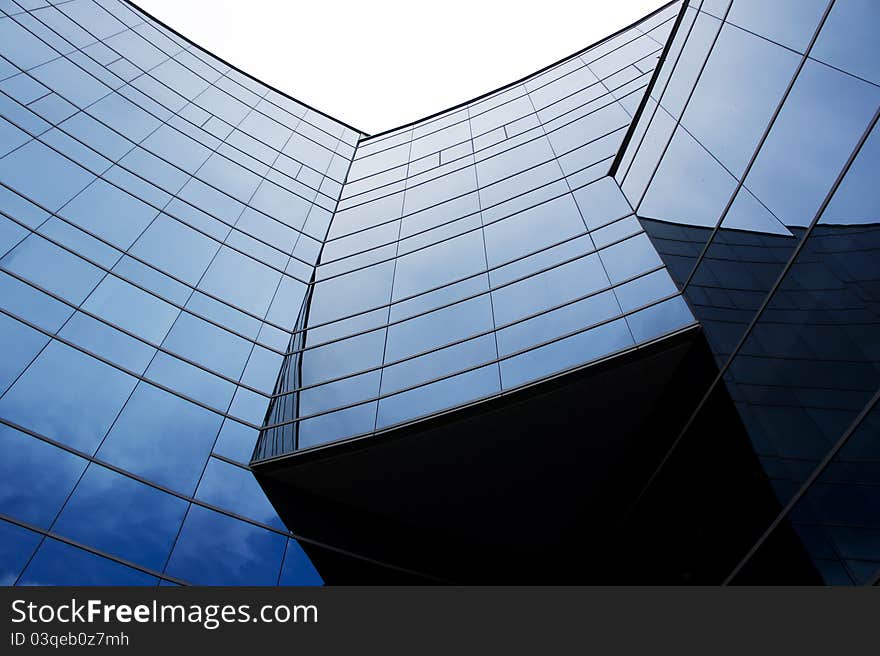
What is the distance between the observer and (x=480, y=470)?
16766mm

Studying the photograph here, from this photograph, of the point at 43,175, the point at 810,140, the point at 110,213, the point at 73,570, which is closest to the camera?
the point at 810,140

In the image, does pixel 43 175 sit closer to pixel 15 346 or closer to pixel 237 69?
pixel 15 346

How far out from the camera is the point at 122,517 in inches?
572

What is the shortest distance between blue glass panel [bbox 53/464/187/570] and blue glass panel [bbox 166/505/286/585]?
1.07 feet

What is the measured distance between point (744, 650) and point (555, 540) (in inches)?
379

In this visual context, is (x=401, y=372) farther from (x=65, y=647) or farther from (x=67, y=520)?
(x=65, y=647)

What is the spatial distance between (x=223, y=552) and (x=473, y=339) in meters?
7.88

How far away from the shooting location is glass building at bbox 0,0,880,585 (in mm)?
10445

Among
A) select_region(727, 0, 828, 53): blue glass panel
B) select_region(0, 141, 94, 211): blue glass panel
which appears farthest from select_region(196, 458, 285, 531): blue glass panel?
select_region(727, 0, 828, 53): blue glass panel

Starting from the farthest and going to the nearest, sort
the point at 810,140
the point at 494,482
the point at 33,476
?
1. the point at 494,482
2. the point at 33,476
3. the point at 810,140

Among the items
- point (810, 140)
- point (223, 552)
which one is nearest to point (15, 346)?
point (223, 552)

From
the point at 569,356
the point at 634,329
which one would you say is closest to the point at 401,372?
the point at 569,356

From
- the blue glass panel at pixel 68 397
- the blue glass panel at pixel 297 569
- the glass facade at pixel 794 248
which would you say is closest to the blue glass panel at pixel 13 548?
the blue glass panel at pixel 68 397

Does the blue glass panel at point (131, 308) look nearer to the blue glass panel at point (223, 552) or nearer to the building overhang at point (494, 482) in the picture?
the building overhang at point (494, 482)
